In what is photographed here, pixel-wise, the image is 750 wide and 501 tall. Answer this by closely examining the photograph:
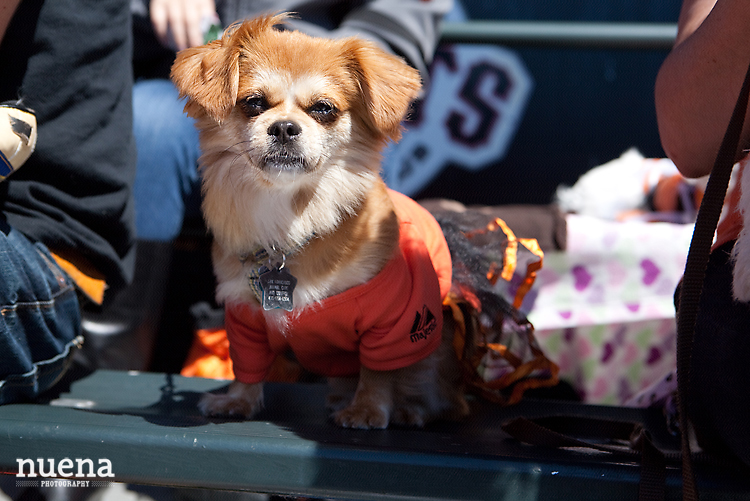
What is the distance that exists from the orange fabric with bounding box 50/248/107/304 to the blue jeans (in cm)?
39

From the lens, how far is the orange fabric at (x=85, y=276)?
4.75ft

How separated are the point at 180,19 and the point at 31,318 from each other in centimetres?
104

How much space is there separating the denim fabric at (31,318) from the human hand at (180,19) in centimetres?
83

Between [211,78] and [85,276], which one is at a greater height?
[211,78]

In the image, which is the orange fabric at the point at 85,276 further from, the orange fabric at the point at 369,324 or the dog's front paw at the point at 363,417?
the dog's front paw at the point at 363,417

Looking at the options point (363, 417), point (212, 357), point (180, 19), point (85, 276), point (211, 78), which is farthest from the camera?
point (212, 357)

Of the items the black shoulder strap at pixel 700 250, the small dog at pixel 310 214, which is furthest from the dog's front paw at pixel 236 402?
the black shoulder strap at pixel 700 250

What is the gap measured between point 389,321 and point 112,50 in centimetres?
95

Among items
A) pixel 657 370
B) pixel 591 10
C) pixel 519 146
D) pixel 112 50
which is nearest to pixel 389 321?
pixel 112 50

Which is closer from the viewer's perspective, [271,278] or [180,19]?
[271,278]

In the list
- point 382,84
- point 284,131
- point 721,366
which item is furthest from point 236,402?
point 721,366

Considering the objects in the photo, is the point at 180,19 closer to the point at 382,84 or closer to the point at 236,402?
the point at 382,84

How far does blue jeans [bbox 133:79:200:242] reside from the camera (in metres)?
1.87

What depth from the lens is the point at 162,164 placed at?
1865mm
